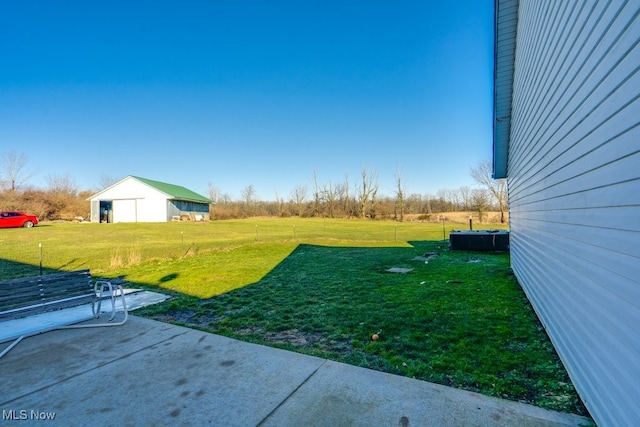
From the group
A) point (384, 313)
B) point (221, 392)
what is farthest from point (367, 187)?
point (221, 392)

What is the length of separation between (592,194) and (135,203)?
42.1 m

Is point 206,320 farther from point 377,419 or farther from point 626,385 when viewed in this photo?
point 626,385

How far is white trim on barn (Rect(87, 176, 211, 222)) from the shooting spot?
36.6 meters

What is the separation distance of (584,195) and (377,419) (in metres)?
2.51

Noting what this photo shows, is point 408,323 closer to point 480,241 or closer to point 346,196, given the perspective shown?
point 480,241

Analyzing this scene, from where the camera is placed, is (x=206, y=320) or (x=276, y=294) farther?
(x=276, y=294)

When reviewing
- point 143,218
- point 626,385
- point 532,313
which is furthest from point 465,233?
point 143,218

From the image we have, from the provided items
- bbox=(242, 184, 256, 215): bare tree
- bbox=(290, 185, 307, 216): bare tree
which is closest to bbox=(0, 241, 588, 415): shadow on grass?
bbox=(290, 185, 307, 216): bare tree

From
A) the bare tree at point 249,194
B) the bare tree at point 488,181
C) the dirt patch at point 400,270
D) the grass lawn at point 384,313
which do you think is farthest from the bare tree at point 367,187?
the dirt patch at point 400,270

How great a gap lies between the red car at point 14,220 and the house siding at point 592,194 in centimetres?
3505

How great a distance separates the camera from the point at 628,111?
1.88 m

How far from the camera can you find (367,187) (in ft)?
180

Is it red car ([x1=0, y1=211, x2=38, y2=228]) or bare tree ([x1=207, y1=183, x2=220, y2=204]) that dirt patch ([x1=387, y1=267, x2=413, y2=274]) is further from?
bare tree ([x1=207, y1=183, x2=220, y2=204])

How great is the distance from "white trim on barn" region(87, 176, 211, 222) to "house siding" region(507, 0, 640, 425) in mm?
38327
